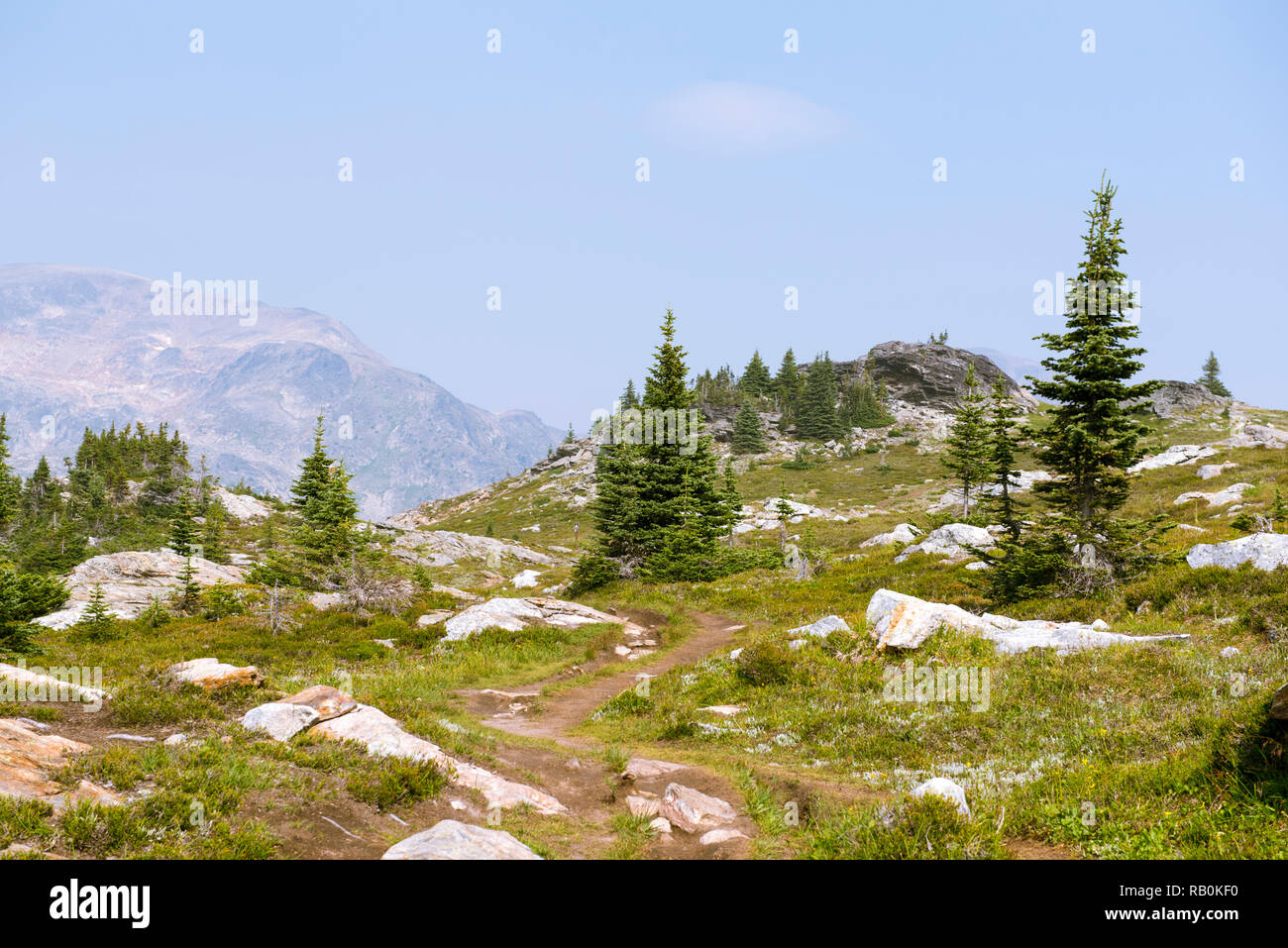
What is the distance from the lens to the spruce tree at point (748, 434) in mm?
122125

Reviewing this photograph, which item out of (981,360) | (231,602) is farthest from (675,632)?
(981,360)

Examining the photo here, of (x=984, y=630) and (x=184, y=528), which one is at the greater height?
(x=184, y=528)

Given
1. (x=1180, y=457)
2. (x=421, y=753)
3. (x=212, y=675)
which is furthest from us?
(x=1180, y=457)

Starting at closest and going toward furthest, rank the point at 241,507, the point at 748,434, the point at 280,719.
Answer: the point at 280,719 < the point at 241,507 < the point at 748,434

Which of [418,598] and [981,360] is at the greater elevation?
[981,360]

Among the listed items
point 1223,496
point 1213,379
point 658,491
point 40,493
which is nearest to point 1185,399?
point 1213,379

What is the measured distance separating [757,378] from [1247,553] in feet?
445

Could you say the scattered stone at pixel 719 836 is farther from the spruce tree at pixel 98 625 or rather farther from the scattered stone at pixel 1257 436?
the scattered stone at pixel 1257 436

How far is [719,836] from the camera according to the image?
814 centimetres

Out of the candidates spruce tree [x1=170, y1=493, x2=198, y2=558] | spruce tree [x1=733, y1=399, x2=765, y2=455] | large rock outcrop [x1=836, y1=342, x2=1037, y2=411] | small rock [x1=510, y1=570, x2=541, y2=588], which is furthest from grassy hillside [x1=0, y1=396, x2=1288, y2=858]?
large rock outcrop [x1=836, y1=342, x2=1037, y2=411]

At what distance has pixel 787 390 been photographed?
468 ft

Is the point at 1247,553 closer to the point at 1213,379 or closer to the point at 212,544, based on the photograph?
the point at 212,544
